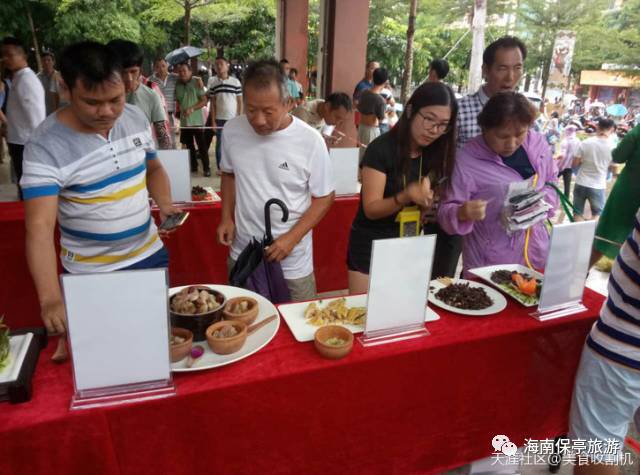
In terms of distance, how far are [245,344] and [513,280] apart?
94cm

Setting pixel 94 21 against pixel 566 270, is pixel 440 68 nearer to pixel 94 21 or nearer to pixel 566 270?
pixel 566 270

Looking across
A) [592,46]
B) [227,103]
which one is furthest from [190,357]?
[592,46]

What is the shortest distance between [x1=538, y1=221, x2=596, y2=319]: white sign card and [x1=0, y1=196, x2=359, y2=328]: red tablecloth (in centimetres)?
166

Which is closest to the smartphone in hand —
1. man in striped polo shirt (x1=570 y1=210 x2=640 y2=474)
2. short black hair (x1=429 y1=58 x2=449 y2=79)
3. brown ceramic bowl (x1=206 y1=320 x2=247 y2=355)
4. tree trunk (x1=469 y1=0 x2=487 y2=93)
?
brown ceramic bowl (x1=206 y1=320 x2=247 y2=355)

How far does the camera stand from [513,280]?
61.1 inches

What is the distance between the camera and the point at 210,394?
39.9 inches

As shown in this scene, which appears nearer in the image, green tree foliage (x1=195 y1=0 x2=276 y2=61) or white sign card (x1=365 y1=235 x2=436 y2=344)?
white sign card (x1=365 y1=235 x2=436 y2=344)

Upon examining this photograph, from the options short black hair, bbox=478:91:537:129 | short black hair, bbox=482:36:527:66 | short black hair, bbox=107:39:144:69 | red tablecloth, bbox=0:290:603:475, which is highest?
short black hair, bbox=482:36:527:66

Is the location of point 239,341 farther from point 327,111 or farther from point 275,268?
point 327,111

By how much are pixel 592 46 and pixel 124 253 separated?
19.1 metres

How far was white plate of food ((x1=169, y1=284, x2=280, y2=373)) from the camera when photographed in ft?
3.47

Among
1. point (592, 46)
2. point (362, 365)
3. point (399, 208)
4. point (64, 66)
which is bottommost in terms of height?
point (362, 365)

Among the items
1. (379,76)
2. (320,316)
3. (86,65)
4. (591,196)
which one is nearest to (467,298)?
(320,316)

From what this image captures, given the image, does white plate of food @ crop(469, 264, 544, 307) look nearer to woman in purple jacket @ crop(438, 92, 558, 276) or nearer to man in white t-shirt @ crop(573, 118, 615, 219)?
woman in purple jacket @ crop(438, 92, 558, 276)
